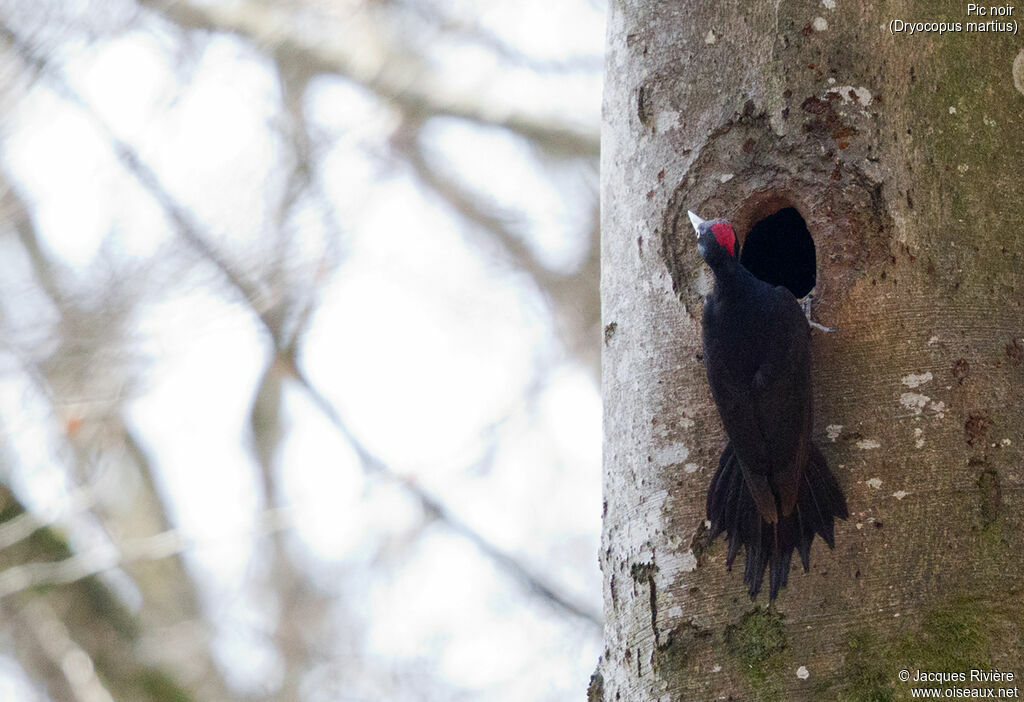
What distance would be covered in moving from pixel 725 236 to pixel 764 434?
369mm

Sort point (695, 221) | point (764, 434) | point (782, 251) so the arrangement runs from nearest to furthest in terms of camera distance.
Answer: point (764, 434) < point (695, 221) < point (782, 251)

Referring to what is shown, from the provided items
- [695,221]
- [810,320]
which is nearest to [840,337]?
[810,320]

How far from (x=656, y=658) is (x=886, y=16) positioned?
123 centimetres

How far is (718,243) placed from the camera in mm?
1839

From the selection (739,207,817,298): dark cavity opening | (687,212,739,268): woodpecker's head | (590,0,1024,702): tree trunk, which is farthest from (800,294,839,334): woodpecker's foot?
(739,207,817,298): dark cavity opening

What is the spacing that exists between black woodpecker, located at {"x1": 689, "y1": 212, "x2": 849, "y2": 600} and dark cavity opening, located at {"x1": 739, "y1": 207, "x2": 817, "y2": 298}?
58cm

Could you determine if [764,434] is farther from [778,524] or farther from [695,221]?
[695,221]

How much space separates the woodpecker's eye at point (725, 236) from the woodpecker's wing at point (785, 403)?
15 cm

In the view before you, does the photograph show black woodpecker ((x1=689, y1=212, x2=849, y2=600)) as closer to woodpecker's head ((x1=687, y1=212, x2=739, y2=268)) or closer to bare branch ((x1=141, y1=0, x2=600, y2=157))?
woodpecker's head ((x1=687, y1=212, x2=739, y2=268))

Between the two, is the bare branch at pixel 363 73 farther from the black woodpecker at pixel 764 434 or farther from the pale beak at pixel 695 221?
the black woodpecker at pixel 764 434

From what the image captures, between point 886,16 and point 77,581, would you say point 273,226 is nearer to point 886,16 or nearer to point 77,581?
point 77,581

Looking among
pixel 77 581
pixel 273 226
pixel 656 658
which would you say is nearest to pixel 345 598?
pixel 77 581

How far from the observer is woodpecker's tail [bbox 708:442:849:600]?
168 cm

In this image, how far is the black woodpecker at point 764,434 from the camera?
1.68 metres
